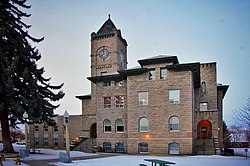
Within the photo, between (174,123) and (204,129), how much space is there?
1014 centimetres

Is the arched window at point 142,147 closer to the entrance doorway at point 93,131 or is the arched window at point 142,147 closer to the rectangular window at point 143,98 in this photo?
the rectangular window at point 143,98

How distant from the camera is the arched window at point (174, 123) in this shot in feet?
93.7

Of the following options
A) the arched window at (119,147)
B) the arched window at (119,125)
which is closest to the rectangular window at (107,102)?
the arched window at (119,125)

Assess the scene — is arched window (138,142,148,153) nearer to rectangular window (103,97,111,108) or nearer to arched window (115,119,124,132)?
arched window (115,119,124,132)

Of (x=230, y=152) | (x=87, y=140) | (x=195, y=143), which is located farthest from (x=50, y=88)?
(x=230, y=152)

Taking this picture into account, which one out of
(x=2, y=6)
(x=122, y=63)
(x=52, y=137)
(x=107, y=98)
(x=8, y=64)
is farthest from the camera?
(x=122, y=63)

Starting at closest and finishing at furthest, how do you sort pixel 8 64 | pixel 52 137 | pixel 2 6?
pixel 8 64 → pixel 2 6 → pixel 52 137

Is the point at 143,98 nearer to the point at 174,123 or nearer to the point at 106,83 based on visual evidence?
the point at 174,123

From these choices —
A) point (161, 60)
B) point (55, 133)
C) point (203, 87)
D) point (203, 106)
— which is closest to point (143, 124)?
point (161, 60)

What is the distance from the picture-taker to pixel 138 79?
101 feet

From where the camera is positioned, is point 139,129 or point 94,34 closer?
point 139,129

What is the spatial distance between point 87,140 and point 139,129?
8202 mm

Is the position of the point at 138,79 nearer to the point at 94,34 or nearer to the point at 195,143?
the point at 195,143

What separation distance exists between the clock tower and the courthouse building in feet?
32.3
